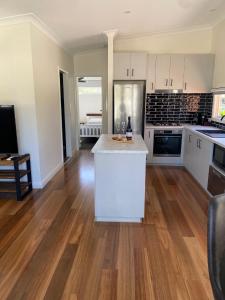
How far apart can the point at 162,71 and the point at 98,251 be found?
154 inches

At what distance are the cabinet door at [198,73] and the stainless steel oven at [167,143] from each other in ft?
3.31

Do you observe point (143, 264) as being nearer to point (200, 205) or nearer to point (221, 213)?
point (221, 213)

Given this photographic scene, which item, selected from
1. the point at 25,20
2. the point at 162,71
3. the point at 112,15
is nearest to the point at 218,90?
the point at 162,71

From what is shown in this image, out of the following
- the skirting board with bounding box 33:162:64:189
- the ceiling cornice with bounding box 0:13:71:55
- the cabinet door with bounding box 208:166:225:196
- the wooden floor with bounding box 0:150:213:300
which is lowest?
the wooden floor with bounding box 0:150:213:300

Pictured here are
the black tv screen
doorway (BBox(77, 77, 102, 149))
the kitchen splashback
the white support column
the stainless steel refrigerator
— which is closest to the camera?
the black tv screen

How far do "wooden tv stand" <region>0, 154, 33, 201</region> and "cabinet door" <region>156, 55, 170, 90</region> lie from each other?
3127 mm

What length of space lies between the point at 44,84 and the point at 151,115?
2577 mm

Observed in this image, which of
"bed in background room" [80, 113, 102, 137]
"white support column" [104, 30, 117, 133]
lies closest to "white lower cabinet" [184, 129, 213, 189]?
"white support column" [104, 30, 117, 133]

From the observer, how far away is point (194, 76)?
4.71 metres

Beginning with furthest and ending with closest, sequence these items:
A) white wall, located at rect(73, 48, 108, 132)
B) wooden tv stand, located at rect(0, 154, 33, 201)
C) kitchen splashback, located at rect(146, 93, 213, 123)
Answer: white wall, located at rect(73, 48, 108, 132) → kitchen splashback, located at rect(146, 93, 213, 123) → wooden tv stand, located at rect(0, 154, 33, 201)

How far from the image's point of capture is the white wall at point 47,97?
344 cm

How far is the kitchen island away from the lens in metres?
2.52

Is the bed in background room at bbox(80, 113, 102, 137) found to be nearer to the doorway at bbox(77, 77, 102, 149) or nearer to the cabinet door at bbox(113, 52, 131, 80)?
the doorway at bbox(77, 77, 102, 149)

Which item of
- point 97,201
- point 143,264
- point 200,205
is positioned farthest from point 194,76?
point 143,264
